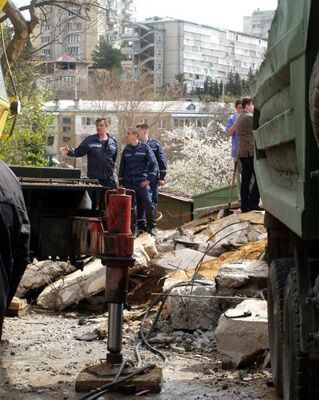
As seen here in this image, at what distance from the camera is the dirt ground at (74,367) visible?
713 centimetres

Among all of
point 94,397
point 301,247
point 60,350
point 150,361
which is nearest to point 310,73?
point 301,247

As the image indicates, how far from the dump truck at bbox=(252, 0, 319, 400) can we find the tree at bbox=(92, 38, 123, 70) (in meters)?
78.0

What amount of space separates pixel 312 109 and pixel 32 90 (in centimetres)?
2243

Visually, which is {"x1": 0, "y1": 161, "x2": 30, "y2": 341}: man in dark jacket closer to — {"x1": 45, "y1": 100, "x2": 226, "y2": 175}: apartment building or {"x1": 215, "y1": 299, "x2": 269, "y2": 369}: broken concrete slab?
{"x1": 215, "y1": 299, "x2": 269, "y2": 369}: broken concrete slab

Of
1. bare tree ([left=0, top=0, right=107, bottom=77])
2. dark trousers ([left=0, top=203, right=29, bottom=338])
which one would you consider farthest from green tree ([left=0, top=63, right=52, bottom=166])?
dark trousers ([left=0, top=203, right=29, bottom=338])

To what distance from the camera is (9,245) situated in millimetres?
4184

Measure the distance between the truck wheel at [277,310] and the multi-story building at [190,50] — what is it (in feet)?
326

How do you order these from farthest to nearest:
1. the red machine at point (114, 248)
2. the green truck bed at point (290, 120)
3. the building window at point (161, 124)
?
the building window at point (161, 124)
the red machine at point (114, 248)
the green truck bed at point (290, 120)

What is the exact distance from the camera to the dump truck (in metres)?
4.42

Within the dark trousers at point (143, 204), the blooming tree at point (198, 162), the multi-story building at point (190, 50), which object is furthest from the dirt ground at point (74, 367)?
the multi-story building at point (190, 50)

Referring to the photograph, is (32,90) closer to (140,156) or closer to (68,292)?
(140,156)

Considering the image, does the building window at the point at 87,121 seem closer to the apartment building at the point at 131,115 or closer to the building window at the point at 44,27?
the apartment building at the point at 131,115

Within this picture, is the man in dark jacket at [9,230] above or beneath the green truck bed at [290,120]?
beneath

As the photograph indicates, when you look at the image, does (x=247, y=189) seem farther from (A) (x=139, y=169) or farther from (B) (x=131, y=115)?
(B) (x=131, y=115)
